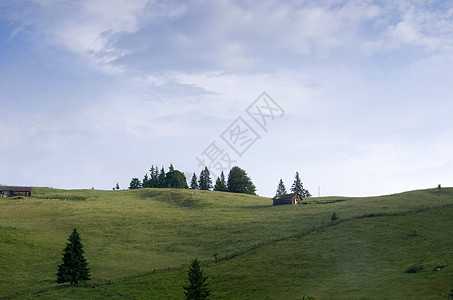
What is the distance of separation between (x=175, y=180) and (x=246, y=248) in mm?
111182

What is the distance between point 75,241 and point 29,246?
20932mm

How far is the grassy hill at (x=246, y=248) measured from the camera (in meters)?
49.4

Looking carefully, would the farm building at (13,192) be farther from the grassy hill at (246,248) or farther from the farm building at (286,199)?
the farm building at (286,199)

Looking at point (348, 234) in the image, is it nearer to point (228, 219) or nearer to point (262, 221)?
point (262, 221)

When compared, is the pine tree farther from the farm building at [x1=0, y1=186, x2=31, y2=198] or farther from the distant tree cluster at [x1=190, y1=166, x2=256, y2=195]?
Answer: the farm building at [x1=0, y1=186, x2=31, y2=198]

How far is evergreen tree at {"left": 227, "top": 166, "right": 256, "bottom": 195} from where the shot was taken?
602ft

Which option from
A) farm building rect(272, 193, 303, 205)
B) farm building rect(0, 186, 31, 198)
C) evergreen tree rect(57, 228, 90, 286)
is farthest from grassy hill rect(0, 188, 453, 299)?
farm building rect(0, 186, 31, 198)

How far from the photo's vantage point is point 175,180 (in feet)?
582

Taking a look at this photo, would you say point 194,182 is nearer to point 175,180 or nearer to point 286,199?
point 175,180

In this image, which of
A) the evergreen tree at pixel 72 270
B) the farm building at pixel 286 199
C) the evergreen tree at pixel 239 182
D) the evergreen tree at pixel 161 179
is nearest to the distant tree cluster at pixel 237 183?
the evergreen tree at pixel 239 182

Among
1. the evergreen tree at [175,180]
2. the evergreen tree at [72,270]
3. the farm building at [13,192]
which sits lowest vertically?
the evergreen tree at [72,270]

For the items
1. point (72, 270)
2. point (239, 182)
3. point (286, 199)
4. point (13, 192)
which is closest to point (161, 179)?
point (239, 182)

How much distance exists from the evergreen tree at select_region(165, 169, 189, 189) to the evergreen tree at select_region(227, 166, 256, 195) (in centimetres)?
1977

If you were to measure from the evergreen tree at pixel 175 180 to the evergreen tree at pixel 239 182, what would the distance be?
1977 centimetres
